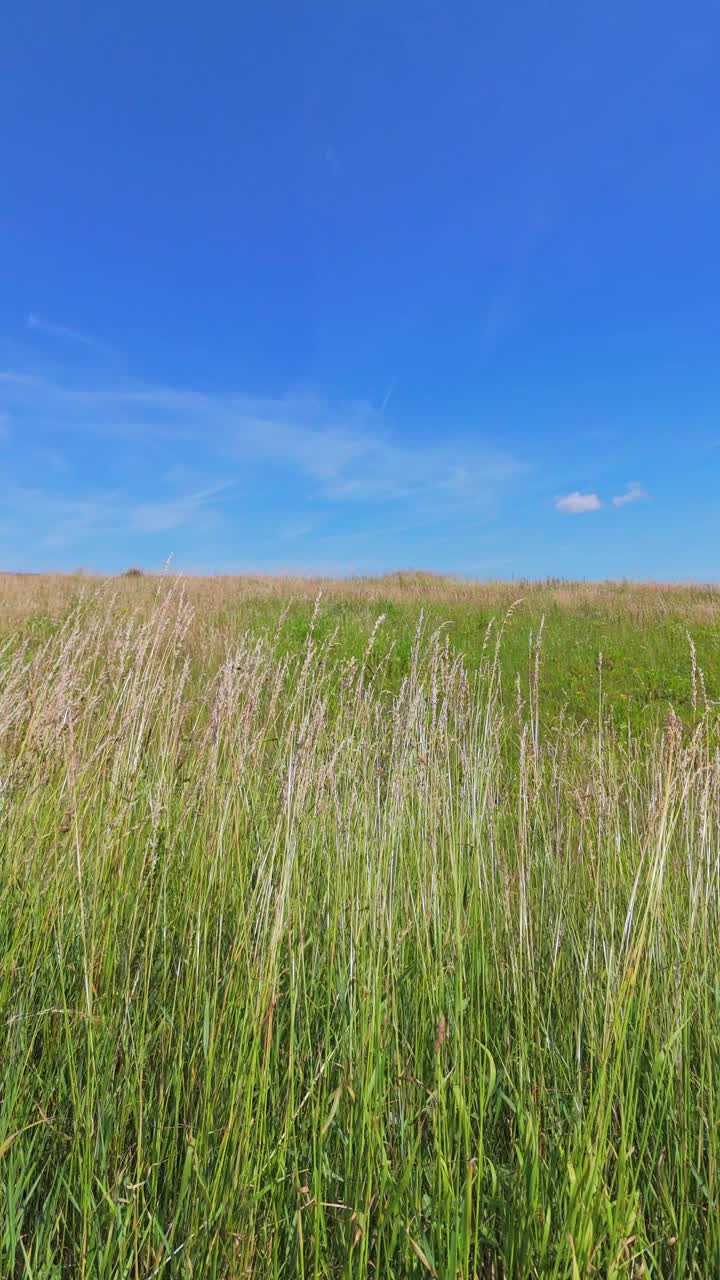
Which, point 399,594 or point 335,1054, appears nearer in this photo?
point 335,1054

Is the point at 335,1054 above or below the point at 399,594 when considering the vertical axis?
below

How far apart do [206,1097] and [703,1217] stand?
124cm

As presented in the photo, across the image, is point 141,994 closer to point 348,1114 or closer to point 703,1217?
point 348,1114

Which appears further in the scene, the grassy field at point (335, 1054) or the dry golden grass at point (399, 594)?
the dry golden grass at point (399, 594)

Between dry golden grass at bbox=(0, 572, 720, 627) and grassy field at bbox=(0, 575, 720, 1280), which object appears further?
dry golden grass at bbox=(0, 572, 720, 627)

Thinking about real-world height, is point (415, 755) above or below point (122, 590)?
below

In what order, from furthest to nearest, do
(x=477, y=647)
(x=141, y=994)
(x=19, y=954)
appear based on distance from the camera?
Result: (x=477, y=647)
(x=19, y=954)
(x=141, y=994)

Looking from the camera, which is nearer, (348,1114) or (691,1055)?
(348,1114)

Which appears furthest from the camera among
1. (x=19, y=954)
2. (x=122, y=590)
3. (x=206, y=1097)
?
(x=122, y=590)

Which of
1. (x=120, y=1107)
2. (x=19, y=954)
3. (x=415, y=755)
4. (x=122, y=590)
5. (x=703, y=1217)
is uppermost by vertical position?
(x=122, y=590)

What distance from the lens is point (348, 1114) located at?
158 cm

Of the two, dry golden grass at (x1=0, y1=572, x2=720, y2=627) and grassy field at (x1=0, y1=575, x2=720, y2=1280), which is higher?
dry golden grass at (x1=0, y1=572, x2=720, y2=627)

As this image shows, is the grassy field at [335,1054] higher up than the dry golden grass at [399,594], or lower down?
lower down

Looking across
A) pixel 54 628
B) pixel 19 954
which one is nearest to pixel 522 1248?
pixel 19 954
